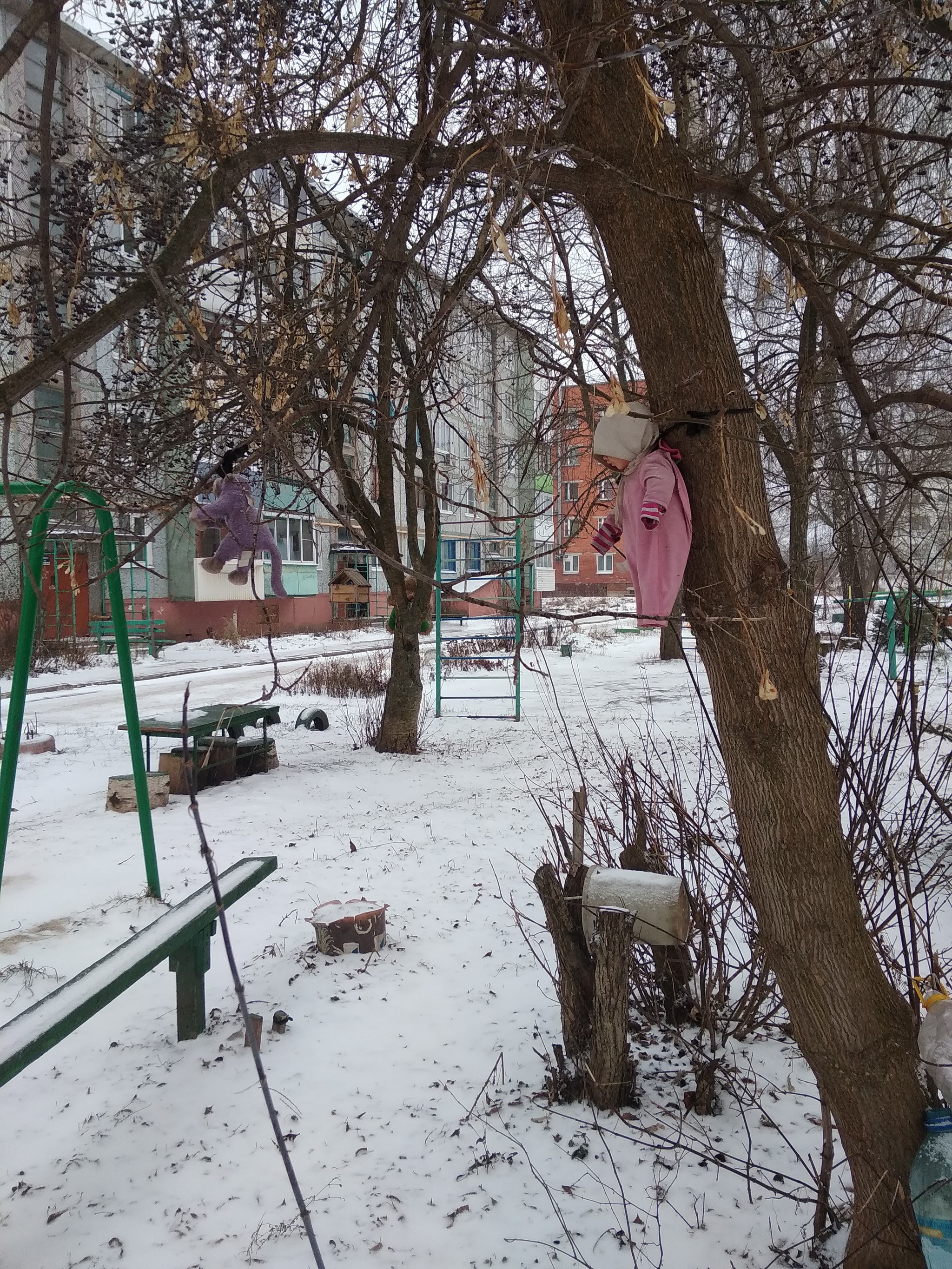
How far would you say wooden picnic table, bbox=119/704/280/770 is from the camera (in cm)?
584

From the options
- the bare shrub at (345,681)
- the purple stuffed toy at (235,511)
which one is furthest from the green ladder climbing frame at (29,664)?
the bare shrub at (345,681)

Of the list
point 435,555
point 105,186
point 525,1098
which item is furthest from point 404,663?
point 525,1098

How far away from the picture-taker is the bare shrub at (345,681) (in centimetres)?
1090

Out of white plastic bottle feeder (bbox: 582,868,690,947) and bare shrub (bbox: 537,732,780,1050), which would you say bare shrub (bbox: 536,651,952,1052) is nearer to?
bare shrub (bbox: 537,732,780,1050)

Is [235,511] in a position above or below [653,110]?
below

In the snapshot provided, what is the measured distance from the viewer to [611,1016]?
239cm

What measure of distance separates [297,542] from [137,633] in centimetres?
564

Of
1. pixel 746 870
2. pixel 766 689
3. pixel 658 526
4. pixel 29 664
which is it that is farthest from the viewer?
pixel 29 664

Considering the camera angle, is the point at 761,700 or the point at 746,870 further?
the point at 746,870

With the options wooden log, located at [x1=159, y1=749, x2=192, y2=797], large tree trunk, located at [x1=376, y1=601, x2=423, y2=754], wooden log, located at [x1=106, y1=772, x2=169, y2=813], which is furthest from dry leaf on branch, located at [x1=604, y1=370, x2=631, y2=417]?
large tree trunk, located at [x1=376, y1=601, x2=423, y2=754]

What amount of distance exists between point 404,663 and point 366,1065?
5.04m

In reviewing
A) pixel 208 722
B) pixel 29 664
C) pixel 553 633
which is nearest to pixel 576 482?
pixel 29 664

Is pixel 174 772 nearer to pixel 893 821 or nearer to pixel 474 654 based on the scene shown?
pixel 893 821

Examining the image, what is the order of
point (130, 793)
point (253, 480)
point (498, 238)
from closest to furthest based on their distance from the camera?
point (498, 238)
point (253, 480)
point (130, 793)
